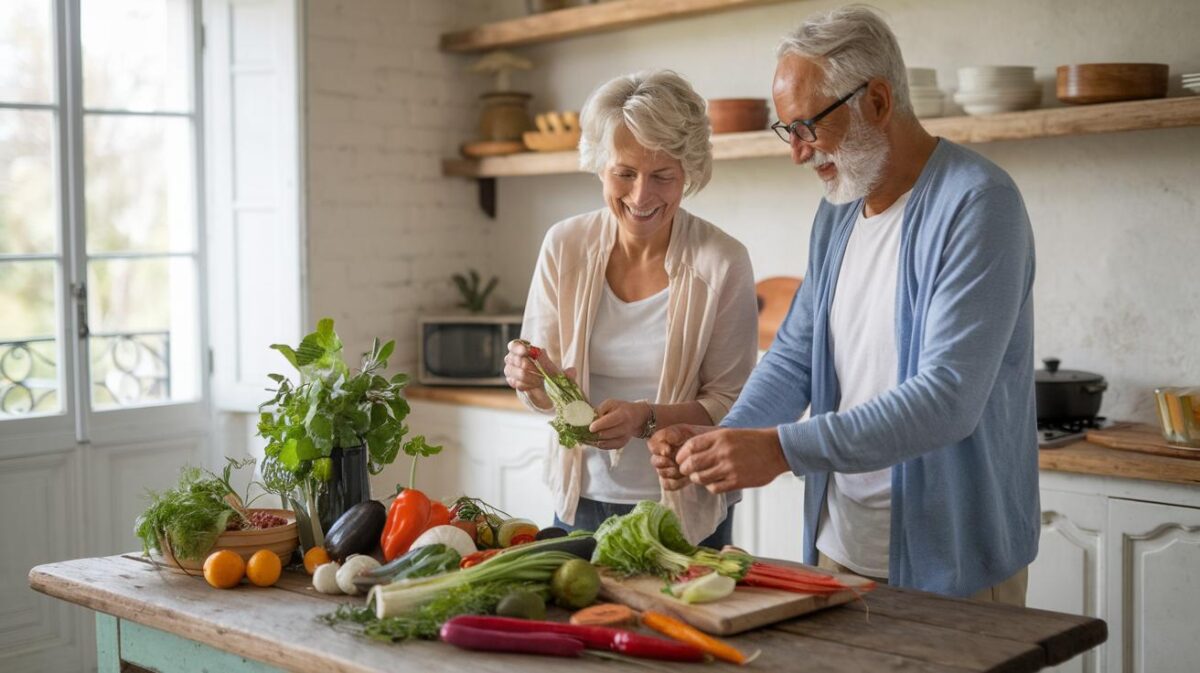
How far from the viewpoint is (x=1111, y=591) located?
10.4 feet

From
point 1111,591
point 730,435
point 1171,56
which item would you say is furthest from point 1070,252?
point 730,435

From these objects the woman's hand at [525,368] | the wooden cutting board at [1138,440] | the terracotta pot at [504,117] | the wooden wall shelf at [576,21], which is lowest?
the wooden cutting board at [1138,440]

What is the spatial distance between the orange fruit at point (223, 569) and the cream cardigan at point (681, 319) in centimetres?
76

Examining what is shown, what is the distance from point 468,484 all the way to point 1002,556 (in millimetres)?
2909

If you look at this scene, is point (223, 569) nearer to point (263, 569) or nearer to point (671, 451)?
point (263, 569)

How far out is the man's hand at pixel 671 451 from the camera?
219 centimetres

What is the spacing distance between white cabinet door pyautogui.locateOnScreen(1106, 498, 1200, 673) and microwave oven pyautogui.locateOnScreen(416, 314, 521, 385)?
239cm

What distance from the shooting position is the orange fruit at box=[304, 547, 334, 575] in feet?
7.07

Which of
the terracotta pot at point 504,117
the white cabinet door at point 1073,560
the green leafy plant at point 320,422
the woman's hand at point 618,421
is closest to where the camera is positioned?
the green leafy plant at point 320,422

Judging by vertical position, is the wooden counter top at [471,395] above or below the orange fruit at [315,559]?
above

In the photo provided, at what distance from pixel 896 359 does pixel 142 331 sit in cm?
335

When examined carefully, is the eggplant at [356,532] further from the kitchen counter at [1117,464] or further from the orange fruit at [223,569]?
the kitchen counter at [1117,464]

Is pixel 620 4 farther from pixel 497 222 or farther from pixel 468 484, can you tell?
pixel 468 484

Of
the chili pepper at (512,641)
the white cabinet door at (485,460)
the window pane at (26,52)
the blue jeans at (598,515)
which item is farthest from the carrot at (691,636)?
the window pane at (26,52)
